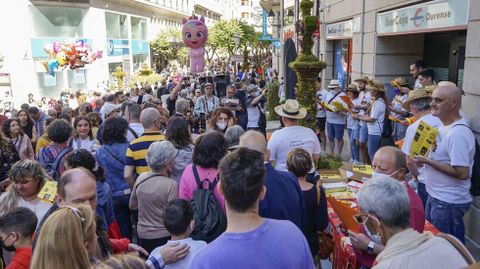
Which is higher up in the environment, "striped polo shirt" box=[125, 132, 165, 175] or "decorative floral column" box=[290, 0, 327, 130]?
"decorative floral column" box=[290, 0, 327, 130]

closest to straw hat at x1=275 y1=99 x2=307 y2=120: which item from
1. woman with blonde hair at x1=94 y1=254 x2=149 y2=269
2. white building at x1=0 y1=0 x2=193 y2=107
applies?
woman with blonde hair at x1=94 y1=254 x2=149 y2=269

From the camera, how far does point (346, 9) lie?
12.8 metres

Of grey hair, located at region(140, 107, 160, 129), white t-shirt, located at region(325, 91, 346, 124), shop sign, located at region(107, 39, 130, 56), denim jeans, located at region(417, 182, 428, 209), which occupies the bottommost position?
denim jeans, located at region(417, 182, 428, 209)

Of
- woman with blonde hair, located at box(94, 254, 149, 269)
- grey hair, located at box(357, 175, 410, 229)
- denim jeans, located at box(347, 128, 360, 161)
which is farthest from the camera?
denim jeans, located at box(347, 128, 360, 161)

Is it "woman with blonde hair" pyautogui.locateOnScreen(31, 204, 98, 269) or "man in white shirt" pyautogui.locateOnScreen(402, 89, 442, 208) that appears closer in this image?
"woman with blonde hair" pyautogui.locateOnScreen(31, 204, 98, 269)

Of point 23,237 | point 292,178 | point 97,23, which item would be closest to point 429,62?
point 292,178

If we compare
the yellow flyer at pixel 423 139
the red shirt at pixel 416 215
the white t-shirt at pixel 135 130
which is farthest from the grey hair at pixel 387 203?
the white t-shirt at pixel 135 130

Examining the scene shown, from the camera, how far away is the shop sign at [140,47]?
126 feet

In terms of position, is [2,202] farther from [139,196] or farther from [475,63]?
[475,63]

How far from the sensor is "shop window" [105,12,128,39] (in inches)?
1309

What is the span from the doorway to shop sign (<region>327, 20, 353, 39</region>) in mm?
2993

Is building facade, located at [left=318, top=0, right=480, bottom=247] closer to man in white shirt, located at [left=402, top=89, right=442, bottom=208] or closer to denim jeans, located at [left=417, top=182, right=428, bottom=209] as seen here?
man in white shirt, located at [left=402, top=89, right=442, bottom=208]

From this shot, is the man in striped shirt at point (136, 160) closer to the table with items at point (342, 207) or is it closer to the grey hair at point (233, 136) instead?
the grey hair at point (233, 136)

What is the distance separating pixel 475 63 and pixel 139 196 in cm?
446
